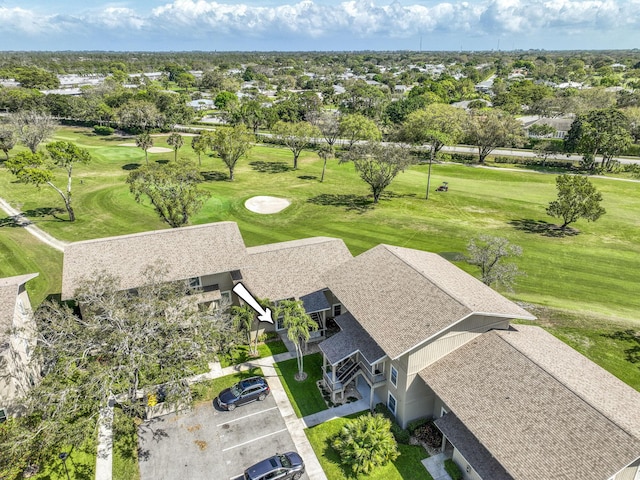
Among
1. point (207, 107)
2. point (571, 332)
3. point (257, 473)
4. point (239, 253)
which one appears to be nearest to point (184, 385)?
point (257, 473)

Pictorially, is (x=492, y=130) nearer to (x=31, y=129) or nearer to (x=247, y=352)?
(x=247, y=352)

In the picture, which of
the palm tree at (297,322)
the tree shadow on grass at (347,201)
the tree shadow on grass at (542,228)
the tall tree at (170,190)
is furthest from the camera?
the tree shadow on grass at (347,201)

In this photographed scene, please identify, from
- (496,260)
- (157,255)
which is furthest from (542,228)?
(157,255)

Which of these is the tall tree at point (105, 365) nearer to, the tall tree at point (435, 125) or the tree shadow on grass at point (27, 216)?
the tree shadow on grass at point (27, 216)

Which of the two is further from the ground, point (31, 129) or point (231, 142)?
point (231, 142)

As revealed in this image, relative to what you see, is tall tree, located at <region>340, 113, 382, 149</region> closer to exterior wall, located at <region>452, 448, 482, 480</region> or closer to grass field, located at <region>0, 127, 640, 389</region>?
grass field, located at <region>0, 127, 640, 389</region>

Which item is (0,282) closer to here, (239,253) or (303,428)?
(239,253)

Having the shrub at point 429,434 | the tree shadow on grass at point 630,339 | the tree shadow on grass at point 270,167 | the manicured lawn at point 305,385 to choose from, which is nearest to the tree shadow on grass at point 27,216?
the tree shadow on grass at point 270,167
